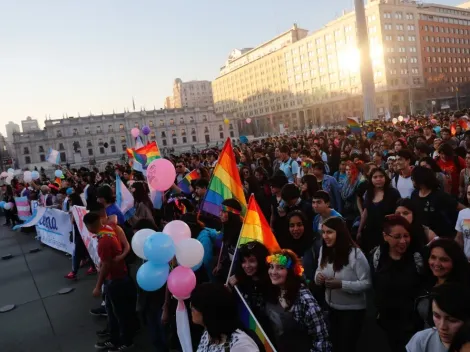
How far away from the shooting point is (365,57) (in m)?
28.0

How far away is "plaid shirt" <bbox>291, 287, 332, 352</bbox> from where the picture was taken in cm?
266

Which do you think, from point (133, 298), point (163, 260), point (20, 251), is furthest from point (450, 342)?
point (20, 251)

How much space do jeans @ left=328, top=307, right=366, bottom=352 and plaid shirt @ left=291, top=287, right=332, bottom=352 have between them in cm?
51

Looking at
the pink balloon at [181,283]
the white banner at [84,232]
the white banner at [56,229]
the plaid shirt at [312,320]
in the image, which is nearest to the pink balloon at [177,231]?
the pink balloon at [181,283]

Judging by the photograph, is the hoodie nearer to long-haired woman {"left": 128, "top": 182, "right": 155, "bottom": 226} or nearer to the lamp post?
long-haired woman {"left": 128, "top": 182, "right": 155, "bottom": 226}

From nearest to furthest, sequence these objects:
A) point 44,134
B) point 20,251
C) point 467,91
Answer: point 20,251 < point 467,91 < point 44,134

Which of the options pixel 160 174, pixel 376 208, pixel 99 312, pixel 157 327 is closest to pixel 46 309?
pixel 99 312

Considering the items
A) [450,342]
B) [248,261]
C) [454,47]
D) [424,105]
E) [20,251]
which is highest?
[454,47]

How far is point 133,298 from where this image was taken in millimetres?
4504

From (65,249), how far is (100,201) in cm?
459

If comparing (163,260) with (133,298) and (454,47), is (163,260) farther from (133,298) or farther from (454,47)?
(454,47)

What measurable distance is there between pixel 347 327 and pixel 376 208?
1765 millimetres

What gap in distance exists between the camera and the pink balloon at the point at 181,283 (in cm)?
312

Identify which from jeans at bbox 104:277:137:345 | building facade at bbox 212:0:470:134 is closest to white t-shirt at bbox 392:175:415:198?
jeans at bbox 104:277:137:345
